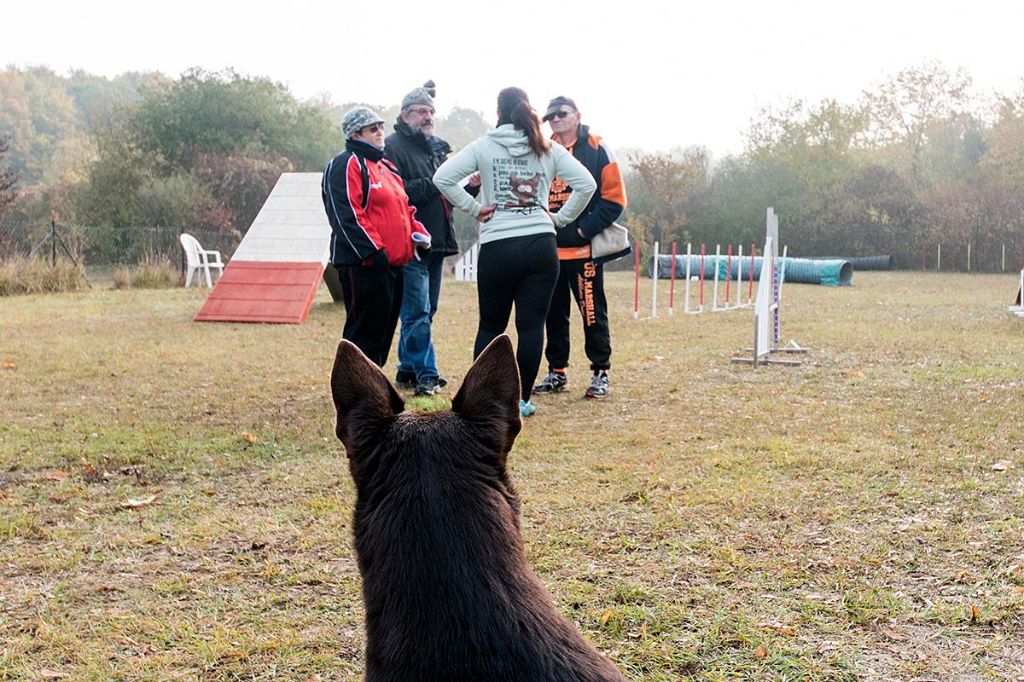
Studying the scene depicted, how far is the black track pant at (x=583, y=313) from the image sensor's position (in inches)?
271

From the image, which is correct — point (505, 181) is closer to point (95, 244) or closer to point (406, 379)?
point (406, 379)

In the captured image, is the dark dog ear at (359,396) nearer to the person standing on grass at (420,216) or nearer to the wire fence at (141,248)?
the person standing on grass at (420,216)

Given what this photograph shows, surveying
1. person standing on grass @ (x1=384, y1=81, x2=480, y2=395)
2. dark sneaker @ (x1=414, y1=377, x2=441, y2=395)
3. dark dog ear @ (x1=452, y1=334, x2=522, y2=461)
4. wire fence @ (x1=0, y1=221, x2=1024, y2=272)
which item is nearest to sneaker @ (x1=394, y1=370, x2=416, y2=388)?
person standing on grass @ (x1=384, y1=81, x2=480, y2=395)

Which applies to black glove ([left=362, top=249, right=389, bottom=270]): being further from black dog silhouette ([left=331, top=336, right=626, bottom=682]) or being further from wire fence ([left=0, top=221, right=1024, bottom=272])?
wire fence ([left=0, top=221, right=1024, bottom=272])

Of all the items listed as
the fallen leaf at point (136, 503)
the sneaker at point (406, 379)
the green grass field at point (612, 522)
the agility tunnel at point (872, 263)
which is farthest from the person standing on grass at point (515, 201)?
the agility tunnel at point (872, 263)

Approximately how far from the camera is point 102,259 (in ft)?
82.6

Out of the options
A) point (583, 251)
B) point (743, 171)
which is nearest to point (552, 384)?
point (583, 251)

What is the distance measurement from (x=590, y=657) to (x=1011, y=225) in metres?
37.4

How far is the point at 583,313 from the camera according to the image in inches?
274

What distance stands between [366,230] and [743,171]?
36.2m

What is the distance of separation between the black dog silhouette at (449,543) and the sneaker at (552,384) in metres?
5.33

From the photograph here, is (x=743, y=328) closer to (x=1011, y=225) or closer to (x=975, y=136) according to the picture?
(x=1011, y=225)

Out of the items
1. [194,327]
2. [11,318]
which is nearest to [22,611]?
[194,327]

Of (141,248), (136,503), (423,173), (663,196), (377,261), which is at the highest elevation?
(663,196)
